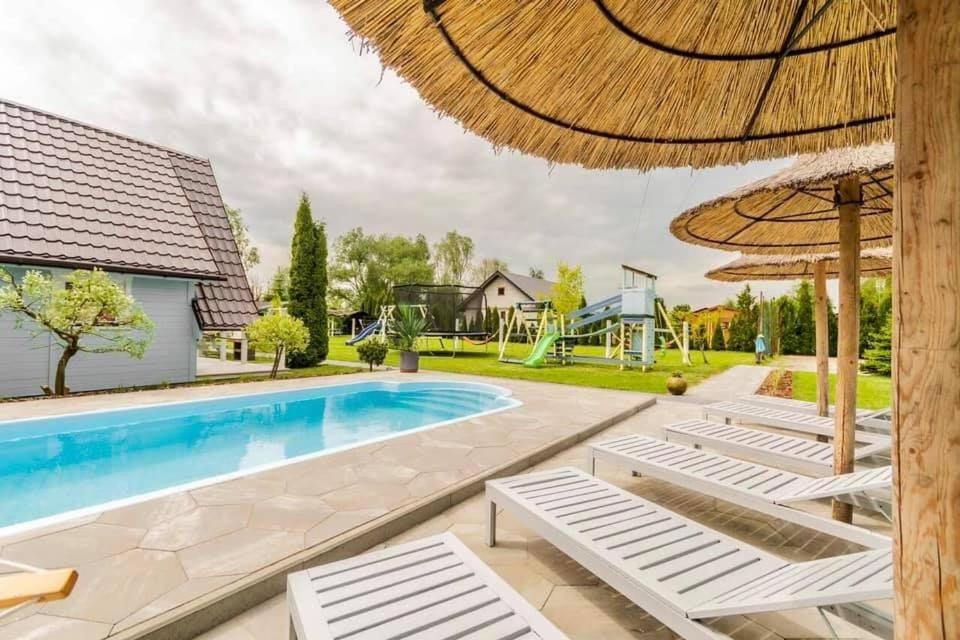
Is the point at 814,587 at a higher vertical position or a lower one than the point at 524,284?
lower

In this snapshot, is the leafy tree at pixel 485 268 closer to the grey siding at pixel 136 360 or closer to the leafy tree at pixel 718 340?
the leafy tree at pixel 718 340

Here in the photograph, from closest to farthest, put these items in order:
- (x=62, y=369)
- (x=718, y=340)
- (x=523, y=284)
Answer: (x=62, y=369)
(x=718, y=340)
(x=523, y=284)

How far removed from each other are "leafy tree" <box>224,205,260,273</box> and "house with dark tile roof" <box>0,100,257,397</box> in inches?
783

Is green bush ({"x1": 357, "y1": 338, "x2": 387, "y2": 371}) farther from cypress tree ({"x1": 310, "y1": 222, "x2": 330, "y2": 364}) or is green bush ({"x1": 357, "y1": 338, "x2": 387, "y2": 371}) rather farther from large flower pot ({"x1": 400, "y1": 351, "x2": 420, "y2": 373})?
cypress tree ({"x1": 310, "y1": 222, "x2": 330, "y2": 364})

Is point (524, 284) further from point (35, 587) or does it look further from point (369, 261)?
point (35, 587)

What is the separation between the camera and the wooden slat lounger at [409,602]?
5.32ft

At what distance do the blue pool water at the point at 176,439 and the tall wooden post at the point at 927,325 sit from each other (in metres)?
4.54

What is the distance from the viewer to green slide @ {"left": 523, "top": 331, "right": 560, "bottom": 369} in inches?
571

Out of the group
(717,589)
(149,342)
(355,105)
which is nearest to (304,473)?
(717,589)

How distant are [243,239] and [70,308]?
26.5 metres

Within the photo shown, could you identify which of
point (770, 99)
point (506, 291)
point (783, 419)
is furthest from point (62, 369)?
point (506, 291)

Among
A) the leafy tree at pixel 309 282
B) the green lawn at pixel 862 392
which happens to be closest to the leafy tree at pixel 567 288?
the green lawn at pixel 862 392

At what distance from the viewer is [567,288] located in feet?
76.1

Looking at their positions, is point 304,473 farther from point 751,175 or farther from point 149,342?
point 149,342
